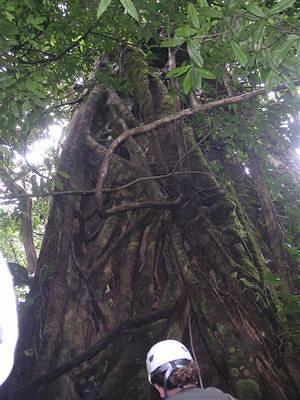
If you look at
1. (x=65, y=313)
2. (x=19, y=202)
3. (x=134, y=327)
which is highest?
(x=19, y=202)

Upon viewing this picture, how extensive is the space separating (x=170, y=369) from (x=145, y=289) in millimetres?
1251

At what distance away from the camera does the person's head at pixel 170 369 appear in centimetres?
192

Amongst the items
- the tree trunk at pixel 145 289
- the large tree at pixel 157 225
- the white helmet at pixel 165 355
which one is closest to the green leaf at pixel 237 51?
the large tree at pixel 157 225

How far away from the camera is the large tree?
7.79ft

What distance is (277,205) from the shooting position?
4.53m

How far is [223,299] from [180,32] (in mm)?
A: 1725

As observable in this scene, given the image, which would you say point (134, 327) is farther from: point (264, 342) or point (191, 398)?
point (191, 398)

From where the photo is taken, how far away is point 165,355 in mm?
2066

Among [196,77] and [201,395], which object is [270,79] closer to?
[196,77]

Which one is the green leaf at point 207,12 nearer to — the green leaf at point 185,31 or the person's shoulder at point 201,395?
the green leaf at point 185,31

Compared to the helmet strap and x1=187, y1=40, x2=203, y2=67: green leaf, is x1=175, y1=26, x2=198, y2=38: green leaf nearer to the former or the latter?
x1=187, y1=40, x2=203, y2=67: green leaf

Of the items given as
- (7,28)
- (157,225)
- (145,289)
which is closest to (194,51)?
(7,28)

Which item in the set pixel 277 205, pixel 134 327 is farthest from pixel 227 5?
pixel 277 205

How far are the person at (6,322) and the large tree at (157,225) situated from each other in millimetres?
1082
